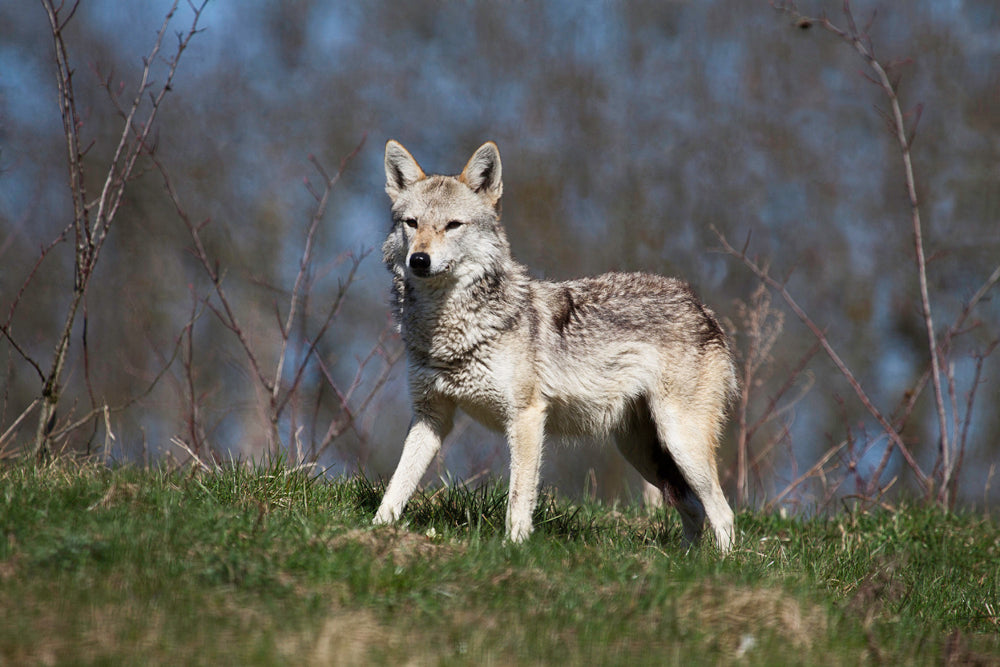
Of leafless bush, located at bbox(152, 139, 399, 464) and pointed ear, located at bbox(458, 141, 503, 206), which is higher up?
pointed ear, located at bbox(458, 141, 503, 206)

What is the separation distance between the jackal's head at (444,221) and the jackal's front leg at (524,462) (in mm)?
979

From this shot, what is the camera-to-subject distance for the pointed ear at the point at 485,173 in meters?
5.86

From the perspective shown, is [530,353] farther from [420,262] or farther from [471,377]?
[420,262]

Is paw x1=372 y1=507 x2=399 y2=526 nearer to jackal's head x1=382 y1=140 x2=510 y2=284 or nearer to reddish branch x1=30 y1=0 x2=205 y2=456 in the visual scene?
jackal's head x1=382 y1=140 x2=510 y2=284

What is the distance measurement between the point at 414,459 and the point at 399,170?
2.01 metres

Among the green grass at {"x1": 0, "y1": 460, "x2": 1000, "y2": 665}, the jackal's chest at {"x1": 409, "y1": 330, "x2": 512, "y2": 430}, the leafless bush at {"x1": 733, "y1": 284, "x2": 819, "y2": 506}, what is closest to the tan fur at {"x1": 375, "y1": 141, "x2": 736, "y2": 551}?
the jackal's chest at {"x1": 409, "y1": 330, "x2": 512, "y2": 430}

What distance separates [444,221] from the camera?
5562mm

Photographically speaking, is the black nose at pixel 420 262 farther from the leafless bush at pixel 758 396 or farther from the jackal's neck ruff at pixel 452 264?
the leafless bush at pixel 758 396

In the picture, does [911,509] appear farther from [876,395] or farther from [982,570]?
[876,395]

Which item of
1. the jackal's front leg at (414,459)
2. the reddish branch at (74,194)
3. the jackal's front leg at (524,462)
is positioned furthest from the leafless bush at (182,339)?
the jackal's front leg at (524,462)

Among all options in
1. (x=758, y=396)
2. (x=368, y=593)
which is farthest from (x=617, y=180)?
(x=368, y=593)

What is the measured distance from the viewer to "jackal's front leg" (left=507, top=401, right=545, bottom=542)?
5282 millimetres

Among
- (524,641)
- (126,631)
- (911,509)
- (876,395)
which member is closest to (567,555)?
(524,641)

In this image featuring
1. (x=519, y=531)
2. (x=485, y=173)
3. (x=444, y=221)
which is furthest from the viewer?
(x=485, y=173)
